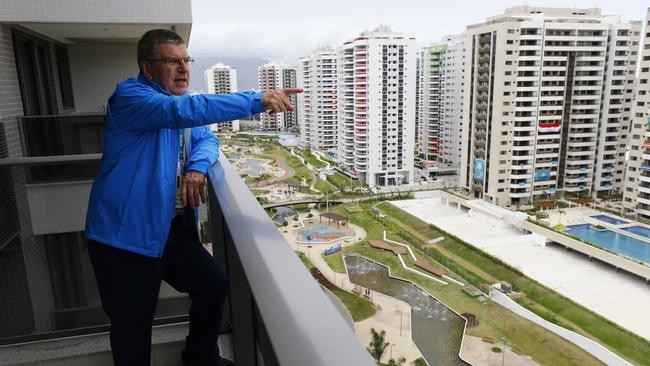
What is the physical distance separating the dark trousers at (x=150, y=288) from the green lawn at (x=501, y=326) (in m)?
8.32

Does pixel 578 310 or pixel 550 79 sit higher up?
pixel 550 79

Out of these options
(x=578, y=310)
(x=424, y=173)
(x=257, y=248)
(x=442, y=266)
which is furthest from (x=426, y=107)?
(x=257, y=248)

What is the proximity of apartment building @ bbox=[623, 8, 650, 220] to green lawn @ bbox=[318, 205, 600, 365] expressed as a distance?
284 inches

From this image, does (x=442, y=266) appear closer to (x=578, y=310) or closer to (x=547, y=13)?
(x=578, y=310)

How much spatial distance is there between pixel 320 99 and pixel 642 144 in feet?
48.8

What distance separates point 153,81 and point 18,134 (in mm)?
2256

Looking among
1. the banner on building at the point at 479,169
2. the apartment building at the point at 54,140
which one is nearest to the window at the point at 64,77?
the apartment building at the point at 54,140

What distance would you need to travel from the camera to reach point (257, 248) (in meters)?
0.48

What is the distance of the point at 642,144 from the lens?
1379 cm

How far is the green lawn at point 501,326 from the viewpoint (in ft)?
25.6

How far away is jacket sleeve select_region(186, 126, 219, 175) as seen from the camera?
2.91 feet

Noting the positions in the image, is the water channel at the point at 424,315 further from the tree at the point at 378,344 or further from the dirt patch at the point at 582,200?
the dirt patch at the point at 582,200

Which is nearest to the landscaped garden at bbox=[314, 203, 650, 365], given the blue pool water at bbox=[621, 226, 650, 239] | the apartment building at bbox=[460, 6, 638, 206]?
the apartment building at bbox=[460, 6, 638, 206]

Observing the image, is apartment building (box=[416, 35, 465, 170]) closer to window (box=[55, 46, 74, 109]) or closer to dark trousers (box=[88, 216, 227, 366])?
window (box=[55, 46, 74, 109])
